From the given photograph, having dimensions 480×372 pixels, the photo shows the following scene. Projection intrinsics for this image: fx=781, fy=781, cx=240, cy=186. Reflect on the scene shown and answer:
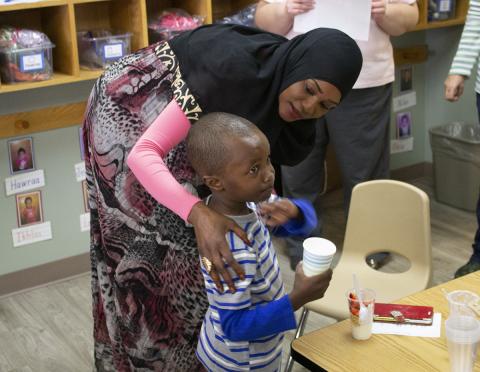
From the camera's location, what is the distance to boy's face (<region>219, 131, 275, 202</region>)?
1.60 m

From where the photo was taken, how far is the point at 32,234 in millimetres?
3586

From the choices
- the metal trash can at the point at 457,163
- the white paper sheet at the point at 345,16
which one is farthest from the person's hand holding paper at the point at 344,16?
the metal trash can at the point at 457,163

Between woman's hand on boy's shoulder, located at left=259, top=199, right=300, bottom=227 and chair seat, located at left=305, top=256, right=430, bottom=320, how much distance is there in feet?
2.43

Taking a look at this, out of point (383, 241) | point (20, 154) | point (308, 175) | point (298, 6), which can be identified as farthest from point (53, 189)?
point (383, 241)

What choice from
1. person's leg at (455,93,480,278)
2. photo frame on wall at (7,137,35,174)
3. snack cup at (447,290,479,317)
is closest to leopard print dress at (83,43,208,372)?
snack cup at (447,290,479,317)

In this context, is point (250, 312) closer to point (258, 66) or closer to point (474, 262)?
point (258, 66)

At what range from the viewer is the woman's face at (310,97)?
5.65 feet

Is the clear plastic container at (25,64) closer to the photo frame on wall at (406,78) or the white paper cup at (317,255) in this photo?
the white paper cup at (317,255)

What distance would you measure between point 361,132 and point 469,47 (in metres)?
0.59

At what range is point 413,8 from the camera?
3.35 metres

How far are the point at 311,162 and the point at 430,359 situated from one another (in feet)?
6.72

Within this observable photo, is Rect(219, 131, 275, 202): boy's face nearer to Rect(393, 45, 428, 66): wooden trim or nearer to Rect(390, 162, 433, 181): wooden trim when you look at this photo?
Rect(393, 45, 428, 66): wooden trim

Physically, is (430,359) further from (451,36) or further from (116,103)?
(451,36)

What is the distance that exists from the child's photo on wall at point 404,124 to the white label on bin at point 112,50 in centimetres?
196
